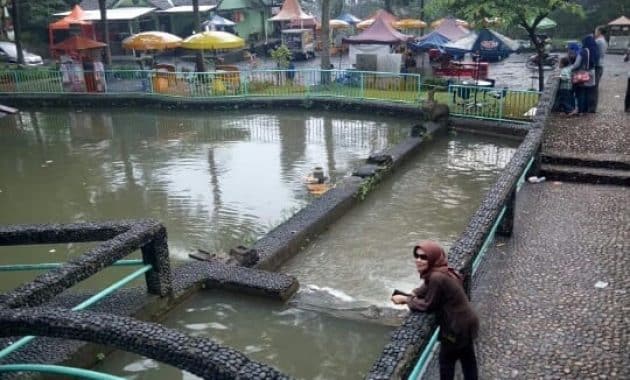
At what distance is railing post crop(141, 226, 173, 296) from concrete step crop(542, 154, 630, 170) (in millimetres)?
6585

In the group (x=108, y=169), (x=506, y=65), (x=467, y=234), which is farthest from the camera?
(x=506, y=65)

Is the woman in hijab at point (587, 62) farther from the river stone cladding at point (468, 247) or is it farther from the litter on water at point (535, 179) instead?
the litter on water at point (535, 179)

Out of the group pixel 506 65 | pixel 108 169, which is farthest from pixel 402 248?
pixel 506 65

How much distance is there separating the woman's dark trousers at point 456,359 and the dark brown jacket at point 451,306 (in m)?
0.08

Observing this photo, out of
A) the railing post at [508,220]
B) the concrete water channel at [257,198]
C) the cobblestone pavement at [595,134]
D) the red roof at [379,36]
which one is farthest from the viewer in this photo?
the red roof at [379,36]

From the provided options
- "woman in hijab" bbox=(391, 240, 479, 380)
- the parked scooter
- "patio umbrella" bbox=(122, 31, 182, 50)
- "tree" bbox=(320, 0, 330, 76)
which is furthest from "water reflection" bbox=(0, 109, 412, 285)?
the parked scooter

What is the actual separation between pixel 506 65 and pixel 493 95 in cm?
1151

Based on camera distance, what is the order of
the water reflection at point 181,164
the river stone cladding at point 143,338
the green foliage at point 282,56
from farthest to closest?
the green foliage at point 282,56 → the water reflection at point 181,164 → the river stone cladding at point 143,338

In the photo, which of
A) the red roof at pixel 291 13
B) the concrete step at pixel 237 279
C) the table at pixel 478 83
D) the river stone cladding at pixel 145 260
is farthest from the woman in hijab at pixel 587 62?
the red roof at pixel 291 13

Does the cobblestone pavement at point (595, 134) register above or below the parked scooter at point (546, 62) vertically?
below

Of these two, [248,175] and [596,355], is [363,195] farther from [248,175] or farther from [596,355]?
[596,355]

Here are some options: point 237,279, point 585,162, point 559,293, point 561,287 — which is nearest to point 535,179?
point 585,162

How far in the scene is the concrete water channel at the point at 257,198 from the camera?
6.56 m

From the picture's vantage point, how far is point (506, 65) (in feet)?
86.4
